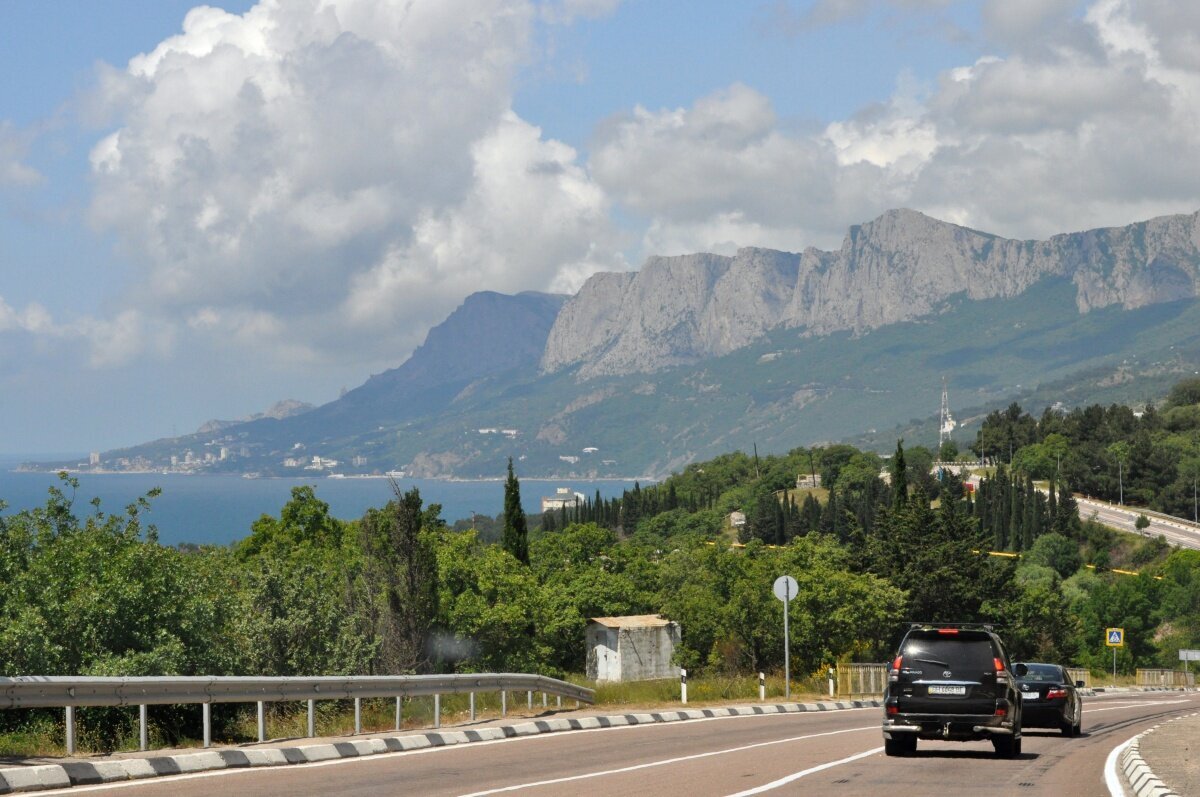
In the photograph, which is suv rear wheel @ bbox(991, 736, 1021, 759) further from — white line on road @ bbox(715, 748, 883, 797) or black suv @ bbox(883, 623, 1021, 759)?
white line on road @ bbox(715, 748, 883, 797)

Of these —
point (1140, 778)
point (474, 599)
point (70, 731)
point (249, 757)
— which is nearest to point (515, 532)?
point (474, 599)

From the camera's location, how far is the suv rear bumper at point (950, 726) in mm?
20781

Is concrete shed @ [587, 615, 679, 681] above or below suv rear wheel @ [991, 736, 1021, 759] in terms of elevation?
below

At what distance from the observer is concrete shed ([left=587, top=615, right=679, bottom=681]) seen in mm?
78562

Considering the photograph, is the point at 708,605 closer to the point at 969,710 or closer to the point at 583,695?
the point at 583,695

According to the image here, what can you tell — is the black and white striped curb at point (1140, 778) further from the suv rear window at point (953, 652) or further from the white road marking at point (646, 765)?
the white road marking at point (646, 765)

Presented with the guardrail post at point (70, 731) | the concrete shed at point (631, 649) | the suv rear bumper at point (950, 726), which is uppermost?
the guardrail post at point (70, 731)

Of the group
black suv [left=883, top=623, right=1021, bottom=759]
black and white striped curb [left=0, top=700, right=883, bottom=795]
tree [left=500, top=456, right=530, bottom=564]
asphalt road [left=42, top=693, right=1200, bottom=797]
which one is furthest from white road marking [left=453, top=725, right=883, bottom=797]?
tree [left=500, top=456, right=530, bottom=564]

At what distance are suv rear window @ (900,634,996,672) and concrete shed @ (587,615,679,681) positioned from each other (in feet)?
187

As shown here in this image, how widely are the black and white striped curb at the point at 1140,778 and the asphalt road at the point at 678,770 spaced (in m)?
0.37

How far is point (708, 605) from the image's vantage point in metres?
77.3

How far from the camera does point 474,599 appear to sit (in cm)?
7125

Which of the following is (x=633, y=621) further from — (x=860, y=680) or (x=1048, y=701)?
(x=1048, y=701)

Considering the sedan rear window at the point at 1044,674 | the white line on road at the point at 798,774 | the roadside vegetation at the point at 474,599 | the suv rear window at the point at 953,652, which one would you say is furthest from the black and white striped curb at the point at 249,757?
the sedan rear window at the point at 1044,674
